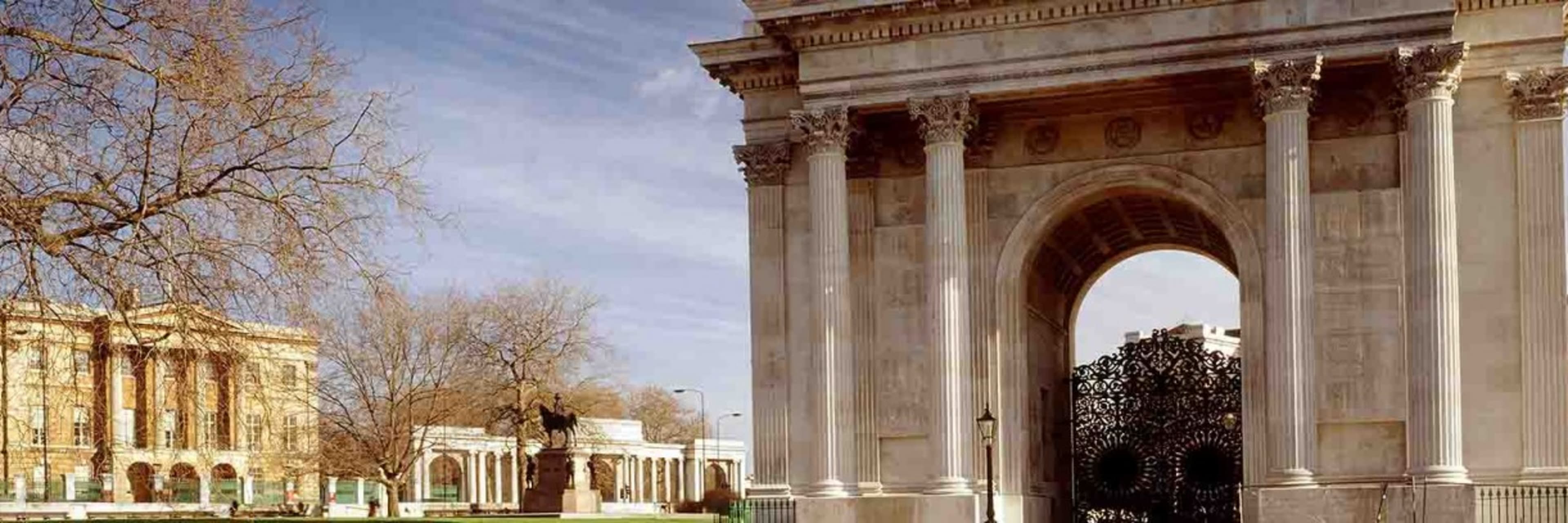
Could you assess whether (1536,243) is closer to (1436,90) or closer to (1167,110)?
(1436,90)

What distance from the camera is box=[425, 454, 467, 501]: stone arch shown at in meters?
115

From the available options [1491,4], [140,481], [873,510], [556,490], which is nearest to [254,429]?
[873,510]

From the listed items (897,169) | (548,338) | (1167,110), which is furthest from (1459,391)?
(548,338)

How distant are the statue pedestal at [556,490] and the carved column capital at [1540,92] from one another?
3795cm

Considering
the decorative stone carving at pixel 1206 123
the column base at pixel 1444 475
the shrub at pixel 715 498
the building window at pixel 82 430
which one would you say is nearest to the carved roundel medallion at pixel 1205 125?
the decorative stone carving at pixel 1206 123

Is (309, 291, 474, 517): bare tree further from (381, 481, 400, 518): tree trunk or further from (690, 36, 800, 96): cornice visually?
(690, 36, 800, 96): cornice

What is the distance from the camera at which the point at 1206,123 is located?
3378 cm

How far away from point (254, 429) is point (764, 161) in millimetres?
13845

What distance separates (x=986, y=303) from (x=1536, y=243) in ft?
31.3

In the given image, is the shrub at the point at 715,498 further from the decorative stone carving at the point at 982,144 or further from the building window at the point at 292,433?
the decorative stone carving at the point at 982,144

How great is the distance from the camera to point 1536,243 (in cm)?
3109

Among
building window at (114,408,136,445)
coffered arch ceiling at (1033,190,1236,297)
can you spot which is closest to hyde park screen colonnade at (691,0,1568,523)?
coffered arch ceiling at (1033,190,1236,297)

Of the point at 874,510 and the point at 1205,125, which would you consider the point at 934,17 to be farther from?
the point at 874,510

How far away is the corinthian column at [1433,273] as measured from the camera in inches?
1179
